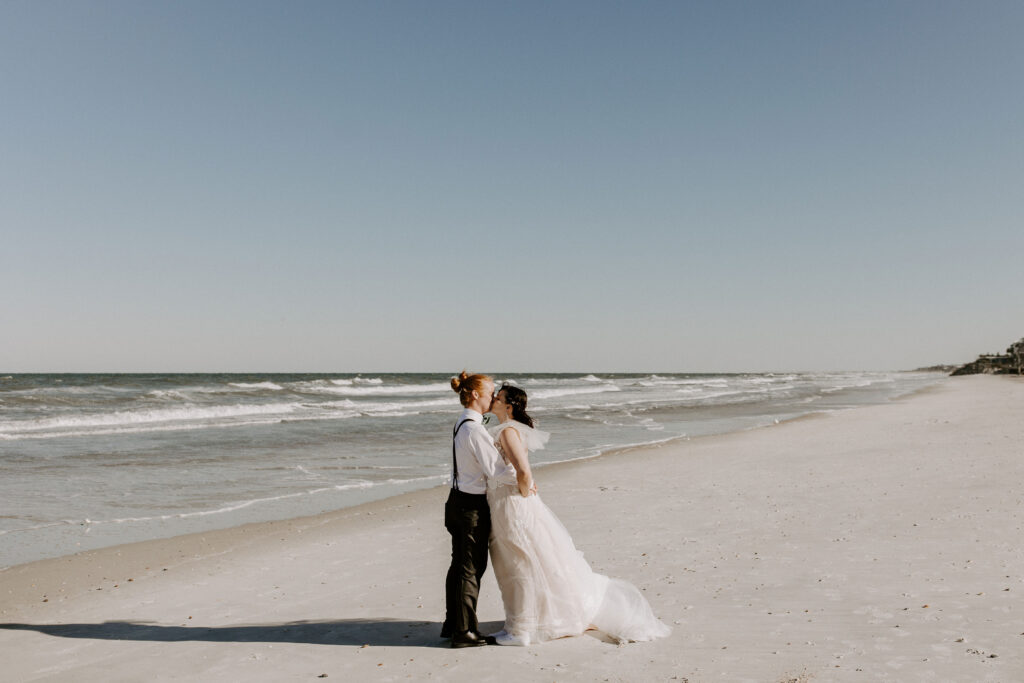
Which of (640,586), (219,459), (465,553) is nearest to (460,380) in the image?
(465,553)

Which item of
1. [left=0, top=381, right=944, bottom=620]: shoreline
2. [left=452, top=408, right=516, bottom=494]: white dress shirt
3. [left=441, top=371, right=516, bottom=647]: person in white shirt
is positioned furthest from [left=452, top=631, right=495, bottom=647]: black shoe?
[left=0, top=381, right=944, bottom=620]: shoreline

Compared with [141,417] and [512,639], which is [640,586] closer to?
[512,639]

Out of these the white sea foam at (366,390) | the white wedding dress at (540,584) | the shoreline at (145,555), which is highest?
the white wedding dress at (540,584)

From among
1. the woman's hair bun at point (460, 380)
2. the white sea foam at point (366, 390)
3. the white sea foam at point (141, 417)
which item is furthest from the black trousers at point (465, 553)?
the white sea foam at point (366, 390)

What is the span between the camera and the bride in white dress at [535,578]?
5055mm

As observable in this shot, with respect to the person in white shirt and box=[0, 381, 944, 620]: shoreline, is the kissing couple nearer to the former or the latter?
the person in white shirt

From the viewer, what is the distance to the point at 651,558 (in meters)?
7.15

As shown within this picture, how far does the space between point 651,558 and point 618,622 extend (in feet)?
7.16

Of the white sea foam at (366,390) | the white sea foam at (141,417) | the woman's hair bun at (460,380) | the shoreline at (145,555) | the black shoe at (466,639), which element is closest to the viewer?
the black shoe at (466,639)

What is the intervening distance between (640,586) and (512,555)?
1.76m

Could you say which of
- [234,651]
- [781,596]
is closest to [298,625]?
[234,651]

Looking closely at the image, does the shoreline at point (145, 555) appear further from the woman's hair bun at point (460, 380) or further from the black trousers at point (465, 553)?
the woman's hair bun at point (460, 380)

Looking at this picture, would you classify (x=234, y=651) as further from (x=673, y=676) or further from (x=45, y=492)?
(x=45, y=492)

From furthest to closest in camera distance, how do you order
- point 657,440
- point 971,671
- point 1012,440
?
point 657,440 → point 1012,440 → point 971,671
